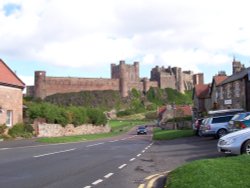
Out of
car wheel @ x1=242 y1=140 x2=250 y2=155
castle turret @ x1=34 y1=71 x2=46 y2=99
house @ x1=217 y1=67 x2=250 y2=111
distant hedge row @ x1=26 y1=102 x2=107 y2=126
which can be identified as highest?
castle turret @ x1=34 y1=71 x2=46 y2=99

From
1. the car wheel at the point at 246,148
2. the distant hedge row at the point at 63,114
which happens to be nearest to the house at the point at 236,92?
the distant hedge row at the point at 63,114

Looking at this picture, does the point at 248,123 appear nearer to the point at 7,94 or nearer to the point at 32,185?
the point at 32,185

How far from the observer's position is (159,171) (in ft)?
48.6

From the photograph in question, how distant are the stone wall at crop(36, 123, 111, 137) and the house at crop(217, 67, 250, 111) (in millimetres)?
19126

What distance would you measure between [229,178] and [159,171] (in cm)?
479

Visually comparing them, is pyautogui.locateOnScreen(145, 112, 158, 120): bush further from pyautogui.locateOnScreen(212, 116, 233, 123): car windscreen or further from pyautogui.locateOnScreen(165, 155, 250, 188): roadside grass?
pyautogui.locateOnScreen(165, 155, 250, 188): roadside grass

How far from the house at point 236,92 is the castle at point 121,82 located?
83.2 metres

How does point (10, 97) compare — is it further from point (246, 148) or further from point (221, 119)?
point (246, 148)

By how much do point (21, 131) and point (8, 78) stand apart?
529 centimetres

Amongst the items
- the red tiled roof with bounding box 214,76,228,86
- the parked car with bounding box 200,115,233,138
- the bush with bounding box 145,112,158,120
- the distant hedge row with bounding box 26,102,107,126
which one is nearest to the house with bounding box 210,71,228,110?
the red tiled roof with bounding box 214,76,228,86

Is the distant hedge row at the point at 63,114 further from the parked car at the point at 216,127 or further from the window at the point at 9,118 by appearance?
the parked car at the point at 216,127

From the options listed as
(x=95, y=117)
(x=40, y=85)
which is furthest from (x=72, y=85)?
(x=95, y=117)

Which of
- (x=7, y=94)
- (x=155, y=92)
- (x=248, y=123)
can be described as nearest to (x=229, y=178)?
(x=248, y=123)

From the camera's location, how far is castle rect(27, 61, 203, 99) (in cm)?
13312
